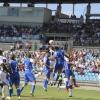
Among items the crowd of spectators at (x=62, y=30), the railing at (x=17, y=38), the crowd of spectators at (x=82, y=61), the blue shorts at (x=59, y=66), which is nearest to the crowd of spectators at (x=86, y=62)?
the crowd of spectators at (x=82, y=61)

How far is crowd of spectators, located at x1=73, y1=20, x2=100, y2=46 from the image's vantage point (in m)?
45.0

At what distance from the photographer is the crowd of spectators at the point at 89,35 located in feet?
148

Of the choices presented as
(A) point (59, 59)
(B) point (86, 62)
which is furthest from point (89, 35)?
(A) point (59, 59)

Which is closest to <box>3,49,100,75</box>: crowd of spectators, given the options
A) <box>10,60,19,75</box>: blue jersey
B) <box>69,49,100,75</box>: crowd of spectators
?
<box>69,49,100,75</box>: crowd of spectators

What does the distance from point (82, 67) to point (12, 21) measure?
2592cm

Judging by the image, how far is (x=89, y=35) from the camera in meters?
47.8

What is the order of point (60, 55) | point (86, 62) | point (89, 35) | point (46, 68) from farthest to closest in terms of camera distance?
1. point (89, 35)
2. point (86, 62)
3. point (46, 68)
4. point (60, 55)

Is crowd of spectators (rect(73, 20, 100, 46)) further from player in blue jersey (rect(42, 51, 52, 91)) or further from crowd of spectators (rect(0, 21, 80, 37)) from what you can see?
player in blue jersey (rect(42, 51, 52, 91))

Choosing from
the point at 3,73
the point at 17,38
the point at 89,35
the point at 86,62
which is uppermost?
the point at 3,73

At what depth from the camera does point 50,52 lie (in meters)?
19.8

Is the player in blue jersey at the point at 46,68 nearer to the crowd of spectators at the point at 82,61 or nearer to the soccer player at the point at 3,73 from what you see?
the soccer player at the point at 3,73

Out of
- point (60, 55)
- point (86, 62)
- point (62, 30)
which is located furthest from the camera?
point (62, 30)

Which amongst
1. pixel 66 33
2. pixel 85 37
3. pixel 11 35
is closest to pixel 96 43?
pixel 85 37

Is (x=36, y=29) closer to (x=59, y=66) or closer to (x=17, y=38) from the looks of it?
(x=17, y=38)
